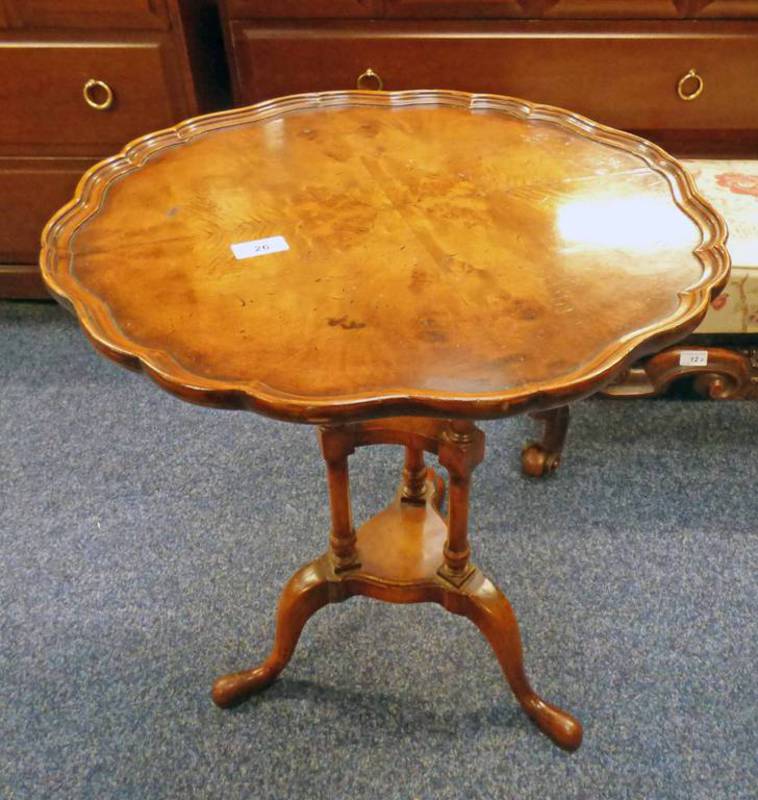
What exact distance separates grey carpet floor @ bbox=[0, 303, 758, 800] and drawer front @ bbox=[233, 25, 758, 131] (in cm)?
62

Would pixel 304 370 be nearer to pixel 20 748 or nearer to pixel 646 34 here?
pixel 20 748

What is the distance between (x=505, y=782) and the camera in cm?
100

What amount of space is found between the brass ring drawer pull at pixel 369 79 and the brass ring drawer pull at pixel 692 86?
0.59 m

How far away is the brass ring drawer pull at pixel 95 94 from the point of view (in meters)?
1.49

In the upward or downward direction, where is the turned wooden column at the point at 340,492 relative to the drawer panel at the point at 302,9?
downward

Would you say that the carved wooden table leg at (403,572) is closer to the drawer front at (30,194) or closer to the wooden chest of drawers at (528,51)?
the wooden chest of drawers at (528,51)

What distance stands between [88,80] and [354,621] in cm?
Answer: 117

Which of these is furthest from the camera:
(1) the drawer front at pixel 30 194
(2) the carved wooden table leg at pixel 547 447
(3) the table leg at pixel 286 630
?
(1) the drawer front at pixel 30 194

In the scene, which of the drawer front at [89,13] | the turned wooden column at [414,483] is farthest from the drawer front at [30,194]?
the turned wooden column at [414,483]

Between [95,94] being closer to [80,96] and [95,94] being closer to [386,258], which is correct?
[80,96]

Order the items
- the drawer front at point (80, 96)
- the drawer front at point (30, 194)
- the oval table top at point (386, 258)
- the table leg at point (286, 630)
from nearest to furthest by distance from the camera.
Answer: the oval table top at point (386, 258) < the table leg at point (286, 630) < the drawer front at point (80, 96) < the drawer front at point (30, 194)

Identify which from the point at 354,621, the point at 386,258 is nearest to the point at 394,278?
the point at 386,258

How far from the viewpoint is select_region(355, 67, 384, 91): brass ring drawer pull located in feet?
Result: 4.80

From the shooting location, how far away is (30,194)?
65.9 inches
